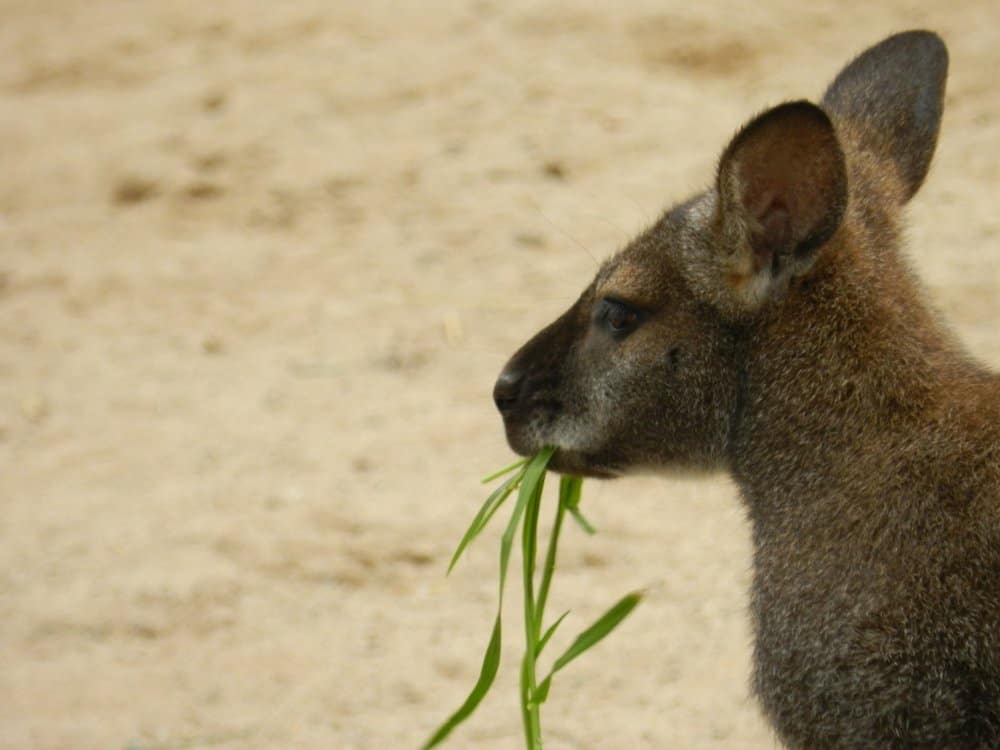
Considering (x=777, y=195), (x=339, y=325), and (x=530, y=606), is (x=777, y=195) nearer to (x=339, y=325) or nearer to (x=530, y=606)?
(x=530, y=606)

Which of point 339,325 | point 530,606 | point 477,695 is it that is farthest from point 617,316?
point 339,325

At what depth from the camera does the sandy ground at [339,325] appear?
4633 millimetres

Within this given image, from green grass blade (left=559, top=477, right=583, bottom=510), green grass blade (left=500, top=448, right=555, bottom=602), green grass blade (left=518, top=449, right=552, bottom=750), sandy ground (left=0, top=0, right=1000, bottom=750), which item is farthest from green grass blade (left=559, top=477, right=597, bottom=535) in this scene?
sandy ground (left=0, top=0, right=1000, bottom=750)

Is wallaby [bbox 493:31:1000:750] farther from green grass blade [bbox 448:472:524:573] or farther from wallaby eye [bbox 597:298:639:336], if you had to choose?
green grass blade [bbox 448:472:524:573]

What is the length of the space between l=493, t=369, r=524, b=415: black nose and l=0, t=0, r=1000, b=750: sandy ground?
1.07 m

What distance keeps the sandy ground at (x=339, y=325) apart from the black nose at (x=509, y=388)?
3.51ft

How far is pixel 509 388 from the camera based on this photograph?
3.72 m

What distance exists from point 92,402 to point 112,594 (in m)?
1.40

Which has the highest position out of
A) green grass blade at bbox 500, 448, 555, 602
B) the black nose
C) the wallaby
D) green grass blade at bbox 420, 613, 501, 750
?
the wallaby

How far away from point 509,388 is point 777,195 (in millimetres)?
794

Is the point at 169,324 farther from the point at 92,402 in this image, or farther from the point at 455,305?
the point at 455,305

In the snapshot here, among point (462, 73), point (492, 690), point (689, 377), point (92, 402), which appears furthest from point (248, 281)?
point (689, 377)

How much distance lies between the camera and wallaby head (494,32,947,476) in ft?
10.8

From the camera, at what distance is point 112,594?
512cm
